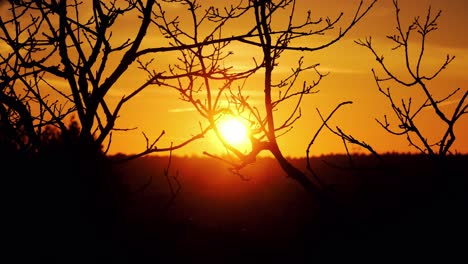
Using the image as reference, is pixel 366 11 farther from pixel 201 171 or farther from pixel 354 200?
pixel 201 171

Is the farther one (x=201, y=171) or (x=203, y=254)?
(x=201, y=171)

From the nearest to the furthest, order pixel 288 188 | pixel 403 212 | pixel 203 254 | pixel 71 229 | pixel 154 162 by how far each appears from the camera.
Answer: pixel 71 229
pixel 203 254
pixel 403 212
pixel 288 188
pixel 154 162

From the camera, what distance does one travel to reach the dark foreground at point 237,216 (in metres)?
4.04

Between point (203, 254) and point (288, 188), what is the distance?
12574 millimetres

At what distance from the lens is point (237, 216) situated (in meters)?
23.2

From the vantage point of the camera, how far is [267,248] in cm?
1761

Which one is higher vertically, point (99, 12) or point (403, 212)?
point (99, 12)

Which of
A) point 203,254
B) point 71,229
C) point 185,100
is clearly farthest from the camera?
point 203,254

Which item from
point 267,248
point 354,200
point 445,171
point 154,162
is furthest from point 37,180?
point 154,162

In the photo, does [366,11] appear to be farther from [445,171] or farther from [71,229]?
[71,229]

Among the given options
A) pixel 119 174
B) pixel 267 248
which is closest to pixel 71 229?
pixel 267 248

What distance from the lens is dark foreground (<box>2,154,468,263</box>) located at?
404 cm

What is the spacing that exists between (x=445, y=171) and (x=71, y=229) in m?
2.65

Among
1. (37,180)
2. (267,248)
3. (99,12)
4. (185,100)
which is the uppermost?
(99,12)
